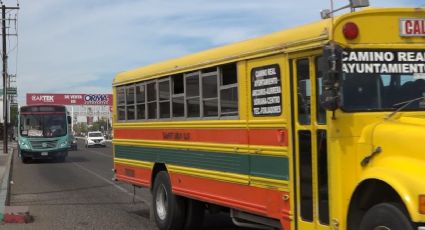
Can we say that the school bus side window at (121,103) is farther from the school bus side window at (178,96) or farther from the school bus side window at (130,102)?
the school bus side window at (178,96)

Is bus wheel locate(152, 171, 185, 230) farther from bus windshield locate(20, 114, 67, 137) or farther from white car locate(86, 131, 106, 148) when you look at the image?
white car locate(86, 131, 106, 148)

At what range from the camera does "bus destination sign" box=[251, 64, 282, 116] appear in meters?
6.23

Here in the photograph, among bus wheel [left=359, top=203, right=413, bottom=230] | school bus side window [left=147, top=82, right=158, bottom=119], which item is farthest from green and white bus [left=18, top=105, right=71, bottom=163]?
bus wheel [left=359, top=203, right=413, bottom=230]

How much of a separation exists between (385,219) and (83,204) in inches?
353

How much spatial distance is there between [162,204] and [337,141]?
4.59m

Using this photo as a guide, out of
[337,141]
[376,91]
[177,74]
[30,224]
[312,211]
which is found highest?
[177,74]

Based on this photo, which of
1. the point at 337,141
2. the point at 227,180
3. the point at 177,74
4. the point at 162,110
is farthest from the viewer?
the point at 162,110

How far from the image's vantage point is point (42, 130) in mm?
29172

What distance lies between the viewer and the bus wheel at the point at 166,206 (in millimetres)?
8805

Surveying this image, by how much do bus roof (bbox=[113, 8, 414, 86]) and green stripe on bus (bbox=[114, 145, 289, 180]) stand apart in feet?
3.78

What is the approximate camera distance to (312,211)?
568 centimetres

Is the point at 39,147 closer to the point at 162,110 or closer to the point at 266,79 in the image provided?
the point at 162,110

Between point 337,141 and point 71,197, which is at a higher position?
point 337,141

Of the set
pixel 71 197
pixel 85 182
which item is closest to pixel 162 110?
pixel 71 197
